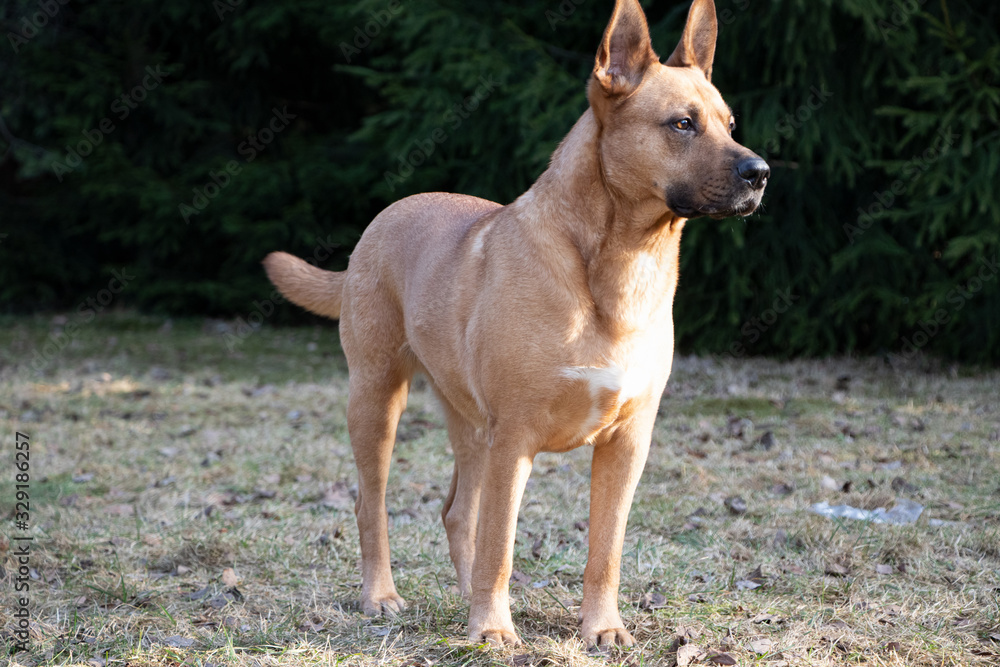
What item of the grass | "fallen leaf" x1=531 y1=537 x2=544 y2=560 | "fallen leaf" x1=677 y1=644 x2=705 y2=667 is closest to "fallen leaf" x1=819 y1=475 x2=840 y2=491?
the grass

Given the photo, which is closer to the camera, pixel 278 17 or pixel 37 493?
pixel 37 493

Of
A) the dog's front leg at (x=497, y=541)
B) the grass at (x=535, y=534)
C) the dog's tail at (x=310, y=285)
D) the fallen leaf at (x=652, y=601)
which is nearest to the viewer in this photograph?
the dog's front leg at (x=497, y=541)

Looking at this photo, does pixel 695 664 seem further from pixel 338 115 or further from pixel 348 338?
pixel 338 115

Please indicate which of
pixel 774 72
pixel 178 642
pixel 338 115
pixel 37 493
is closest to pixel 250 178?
pixel 338 115

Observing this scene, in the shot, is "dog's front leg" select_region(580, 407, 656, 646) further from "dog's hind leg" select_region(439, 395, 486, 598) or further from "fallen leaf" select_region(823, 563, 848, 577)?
"fallen leaf" select_region(823, 563, 848, 577)

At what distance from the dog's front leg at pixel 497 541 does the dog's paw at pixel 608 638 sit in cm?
24

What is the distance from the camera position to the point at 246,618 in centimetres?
340

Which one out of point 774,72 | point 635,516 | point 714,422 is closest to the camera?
point 635,516

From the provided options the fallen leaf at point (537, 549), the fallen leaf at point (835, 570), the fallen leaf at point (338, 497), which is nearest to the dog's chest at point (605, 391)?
the fallen leaf at point (537, 549)

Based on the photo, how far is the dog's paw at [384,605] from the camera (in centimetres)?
349

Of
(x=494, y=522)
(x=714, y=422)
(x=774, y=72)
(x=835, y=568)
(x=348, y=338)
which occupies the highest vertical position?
(x=774, y=72)

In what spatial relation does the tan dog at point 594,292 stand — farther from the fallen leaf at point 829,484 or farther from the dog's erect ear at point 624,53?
the fallen leaf at point 829,484

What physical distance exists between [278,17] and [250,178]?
2.12 metres

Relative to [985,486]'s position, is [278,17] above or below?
above
